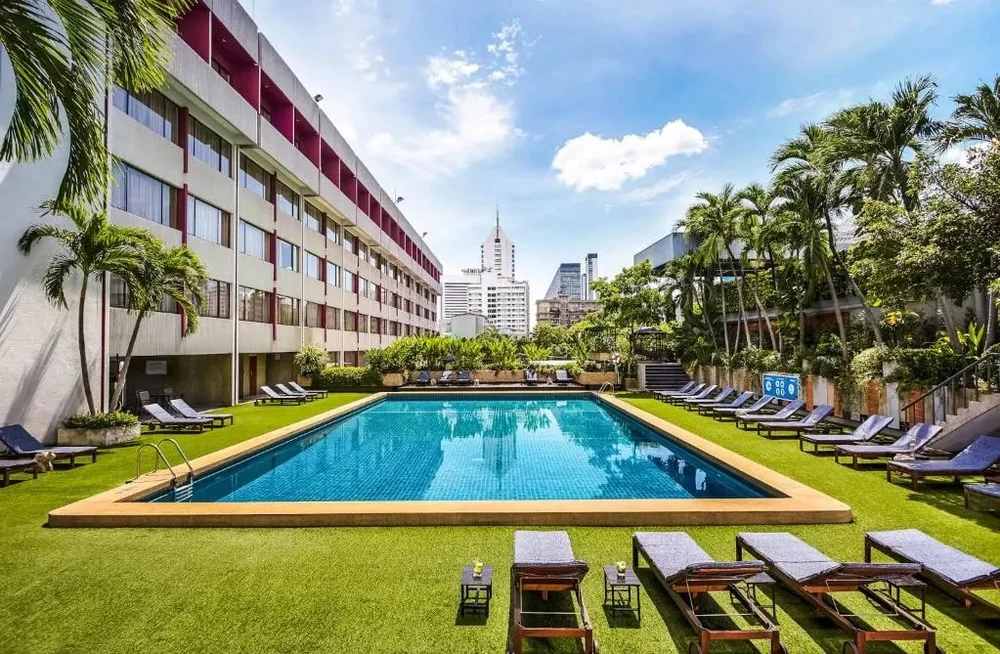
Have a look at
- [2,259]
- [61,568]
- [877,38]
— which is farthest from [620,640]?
[877,38]

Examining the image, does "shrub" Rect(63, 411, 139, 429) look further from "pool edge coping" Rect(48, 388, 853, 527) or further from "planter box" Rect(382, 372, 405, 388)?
"planter box" Rect(382, 372, 405, 388)

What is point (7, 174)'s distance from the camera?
10.4 m

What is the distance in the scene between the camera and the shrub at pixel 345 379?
25.1m

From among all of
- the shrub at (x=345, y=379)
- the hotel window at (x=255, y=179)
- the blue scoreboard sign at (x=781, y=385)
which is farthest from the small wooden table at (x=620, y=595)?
the shrub at (x=345, y=379)

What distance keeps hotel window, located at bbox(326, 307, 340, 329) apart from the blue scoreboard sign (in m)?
21.6

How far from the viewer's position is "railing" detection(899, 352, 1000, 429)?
32.5 feet

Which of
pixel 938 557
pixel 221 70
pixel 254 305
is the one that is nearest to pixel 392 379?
pixel 254 305

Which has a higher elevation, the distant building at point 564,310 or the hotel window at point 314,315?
the distant building at point 564,310

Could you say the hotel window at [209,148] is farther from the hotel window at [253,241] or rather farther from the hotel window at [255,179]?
the hotel window at [253,241]

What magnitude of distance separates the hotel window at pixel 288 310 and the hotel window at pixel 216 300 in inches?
165

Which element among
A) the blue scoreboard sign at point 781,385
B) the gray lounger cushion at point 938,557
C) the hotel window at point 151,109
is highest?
the hotel window at point 151,109

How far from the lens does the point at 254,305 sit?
2097cm

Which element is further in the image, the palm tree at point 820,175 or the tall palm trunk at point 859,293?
the palm tree at point 820,175

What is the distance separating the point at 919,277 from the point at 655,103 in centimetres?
1335
